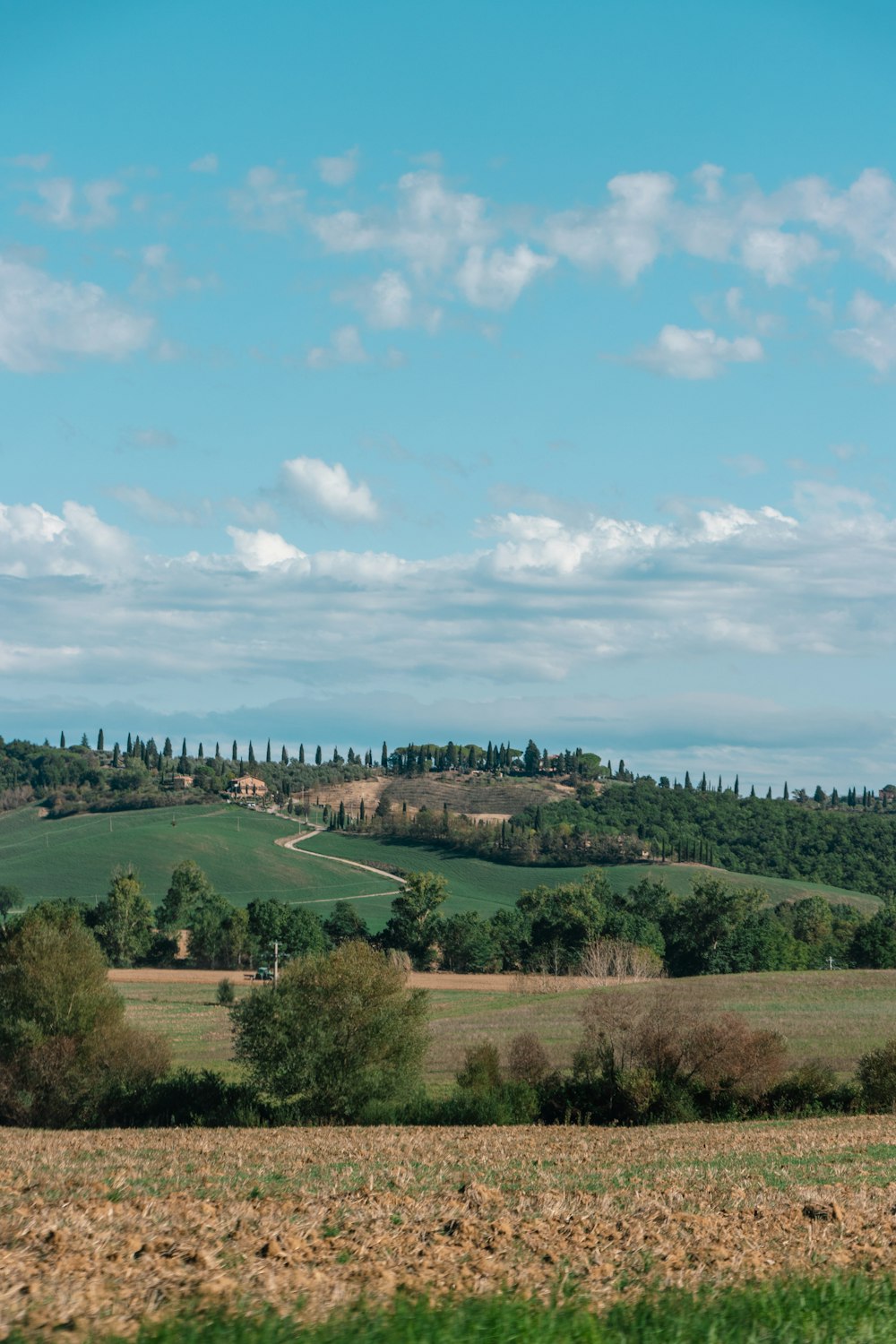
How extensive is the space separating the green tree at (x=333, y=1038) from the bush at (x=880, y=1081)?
746 inches

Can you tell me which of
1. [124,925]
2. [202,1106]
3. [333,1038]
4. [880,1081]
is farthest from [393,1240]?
[124,925]

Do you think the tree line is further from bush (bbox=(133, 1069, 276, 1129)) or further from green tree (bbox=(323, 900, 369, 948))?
green tree (bbox=(323, 900, 369, 948))

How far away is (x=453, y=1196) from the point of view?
14.8m

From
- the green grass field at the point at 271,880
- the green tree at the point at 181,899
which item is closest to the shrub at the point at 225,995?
the green tree at the point at 181,899

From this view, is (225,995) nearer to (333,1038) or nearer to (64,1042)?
(64,1042)

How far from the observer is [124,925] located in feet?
459

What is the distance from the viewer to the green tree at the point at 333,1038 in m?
51.2

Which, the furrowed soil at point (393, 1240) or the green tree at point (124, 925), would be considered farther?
the green tree at point (124, 925)

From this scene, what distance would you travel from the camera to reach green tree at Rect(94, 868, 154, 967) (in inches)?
5492

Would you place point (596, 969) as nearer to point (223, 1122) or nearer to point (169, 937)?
point (169, 937)

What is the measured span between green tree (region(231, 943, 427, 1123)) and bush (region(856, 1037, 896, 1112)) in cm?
1896

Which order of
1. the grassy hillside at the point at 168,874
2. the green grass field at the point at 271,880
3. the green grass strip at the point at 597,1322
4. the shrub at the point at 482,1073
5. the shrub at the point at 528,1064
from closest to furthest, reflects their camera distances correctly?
the green grass strip at the point at 597,1322
the shrub at the point at 482,1073
the shrub at the point at 528,1064
the green grass field at the point at 271,880
the grassy hillside at the point at 168,874

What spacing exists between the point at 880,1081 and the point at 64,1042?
36709mm

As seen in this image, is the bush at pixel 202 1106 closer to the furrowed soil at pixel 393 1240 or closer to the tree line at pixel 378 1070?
the tree line at pixel 378 1070
